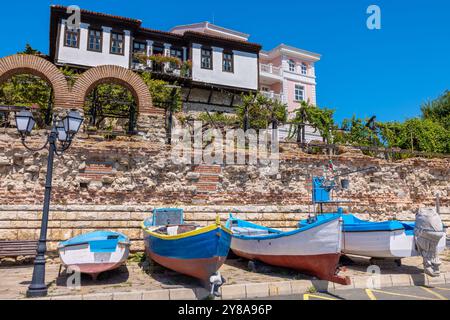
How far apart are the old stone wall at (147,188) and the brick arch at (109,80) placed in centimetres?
75

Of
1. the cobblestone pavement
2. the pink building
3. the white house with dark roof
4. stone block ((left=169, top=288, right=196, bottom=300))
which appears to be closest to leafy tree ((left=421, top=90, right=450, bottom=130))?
the pink building

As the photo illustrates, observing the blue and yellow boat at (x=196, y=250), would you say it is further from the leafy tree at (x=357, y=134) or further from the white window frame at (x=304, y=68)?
the white window frame at (x=304, y=68)

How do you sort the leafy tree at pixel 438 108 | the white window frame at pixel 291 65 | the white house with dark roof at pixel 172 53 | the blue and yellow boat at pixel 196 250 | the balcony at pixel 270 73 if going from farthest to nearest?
1. the white window frame at pixel 291 65
2. the balcony at pixel 270 73
3. the leafy tree at pixel 438 108
4. the white house with dark roof at pixel 172 53
5. the blue and yellow boat at pixel 196 250

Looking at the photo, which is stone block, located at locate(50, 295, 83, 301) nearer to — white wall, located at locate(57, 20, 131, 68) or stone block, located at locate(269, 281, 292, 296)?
stone block, located at locate(269, 281, 292, 296)

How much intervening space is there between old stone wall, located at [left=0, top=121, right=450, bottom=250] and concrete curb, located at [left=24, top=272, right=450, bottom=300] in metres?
3.69

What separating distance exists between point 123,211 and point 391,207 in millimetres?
10585

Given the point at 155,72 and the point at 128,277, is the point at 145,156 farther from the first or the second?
the point at 155,72

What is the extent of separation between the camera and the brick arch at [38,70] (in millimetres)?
10617

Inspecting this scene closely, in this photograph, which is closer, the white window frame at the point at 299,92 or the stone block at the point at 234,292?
the stone block at the point at 234,292

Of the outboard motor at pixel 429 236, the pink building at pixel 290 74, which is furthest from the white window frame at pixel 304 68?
the outboard motor at pixel 429 236

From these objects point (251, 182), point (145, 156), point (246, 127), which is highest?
point (246, 127)

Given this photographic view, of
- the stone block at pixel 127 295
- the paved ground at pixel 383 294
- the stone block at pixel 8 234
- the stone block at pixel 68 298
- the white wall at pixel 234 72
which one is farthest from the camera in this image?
the white wall at pixel 234 72
